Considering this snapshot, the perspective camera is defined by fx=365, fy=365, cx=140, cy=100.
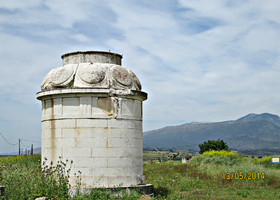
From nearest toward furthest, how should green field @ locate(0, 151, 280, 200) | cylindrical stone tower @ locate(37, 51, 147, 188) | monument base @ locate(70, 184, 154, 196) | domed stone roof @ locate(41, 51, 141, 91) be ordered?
green field @ locate(0, 151, 280, 200) → monument base @ locate(70, 184, 154, 196) → cylindrical stone tower @ locate(37, 51, 147, 188) → domed stone roof @ locate(41, 51, 141, 91)

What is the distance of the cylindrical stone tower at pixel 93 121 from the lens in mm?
10797

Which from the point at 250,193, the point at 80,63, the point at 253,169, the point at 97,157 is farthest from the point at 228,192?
the point at 80,63

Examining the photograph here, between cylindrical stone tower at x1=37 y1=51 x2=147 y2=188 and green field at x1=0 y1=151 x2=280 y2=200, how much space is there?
588 millimetres

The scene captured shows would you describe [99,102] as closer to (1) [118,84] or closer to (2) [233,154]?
(1) [118,84]

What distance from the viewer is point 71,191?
10492mm

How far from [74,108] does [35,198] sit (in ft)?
9.13

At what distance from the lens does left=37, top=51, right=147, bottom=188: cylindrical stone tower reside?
10.8 metres

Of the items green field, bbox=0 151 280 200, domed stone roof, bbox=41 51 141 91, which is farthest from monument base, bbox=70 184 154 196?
domed stone roof, bbox=41 51 141 91

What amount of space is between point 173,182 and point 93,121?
9.31 m
